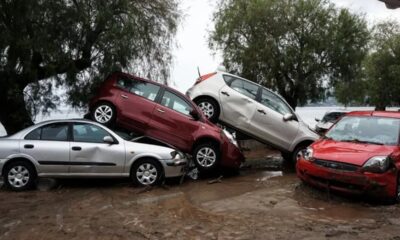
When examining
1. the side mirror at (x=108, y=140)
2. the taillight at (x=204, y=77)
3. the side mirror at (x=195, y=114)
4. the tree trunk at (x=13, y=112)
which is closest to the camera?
the side mirror at (x=108, y=140)

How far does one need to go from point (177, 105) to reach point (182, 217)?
4.09 m

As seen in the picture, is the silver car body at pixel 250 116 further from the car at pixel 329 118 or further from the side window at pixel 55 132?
the car at pixel 329 118

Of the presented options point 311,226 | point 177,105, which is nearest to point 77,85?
point 177,105

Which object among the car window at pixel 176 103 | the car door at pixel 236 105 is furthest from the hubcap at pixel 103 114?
the car door at pixel 236 105

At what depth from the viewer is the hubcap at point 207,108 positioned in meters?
11.8

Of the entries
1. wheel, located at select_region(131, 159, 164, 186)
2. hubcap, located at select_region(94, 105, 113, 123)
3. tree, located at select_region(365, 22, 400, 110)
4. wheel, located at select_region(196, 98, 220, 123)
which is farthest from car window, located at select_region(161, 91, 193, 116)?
Result: tree, located at select_region(365, 22, 400, 110)

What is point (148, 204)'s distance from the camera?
8422 mm

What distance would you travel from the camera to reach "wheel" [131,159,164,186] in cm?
1010

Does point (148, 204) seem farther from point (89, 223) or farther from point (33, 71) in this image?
point (33, 71)

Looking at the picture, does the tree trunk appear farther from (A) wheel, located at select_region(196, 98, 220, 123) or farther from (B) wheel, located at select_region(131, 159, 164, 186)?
(A) wheel, located at select_region(196, 98, 220, 123)

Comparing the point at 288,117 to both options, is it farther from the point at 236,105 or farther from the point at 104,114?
the point at 104,114

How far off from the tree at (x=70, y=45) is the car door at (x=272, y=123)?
3600mm

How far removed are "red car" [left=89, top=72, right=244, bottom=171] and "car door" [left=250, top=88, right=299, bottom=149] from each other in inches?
48.6

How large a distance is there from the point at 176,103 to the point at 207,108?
38.2 inches
